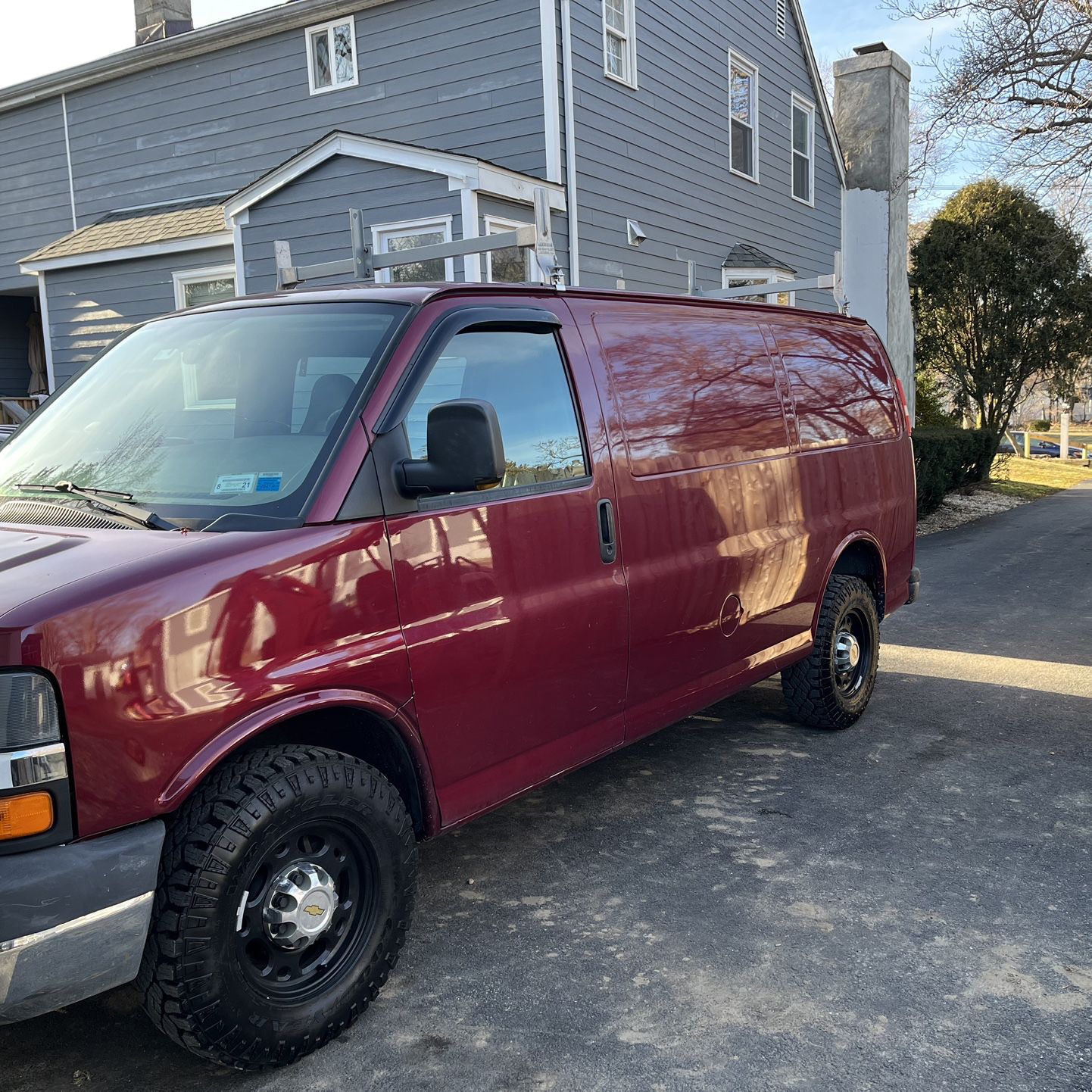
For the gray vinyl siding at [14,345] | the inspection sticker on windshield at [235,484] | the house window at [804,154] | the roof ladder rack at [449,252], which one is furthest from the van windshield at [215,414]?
the gray vinyl siding at [14,345]

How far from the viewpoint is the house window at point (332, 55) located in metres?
13.7

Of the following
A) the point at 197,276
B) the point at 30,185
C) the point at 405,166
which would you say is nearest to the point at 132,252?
the point at 197,276

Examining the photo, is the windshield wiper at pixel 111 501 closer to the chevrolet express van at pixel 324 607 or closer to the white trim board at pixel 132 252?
the chevrolet express van at pixel 324 607

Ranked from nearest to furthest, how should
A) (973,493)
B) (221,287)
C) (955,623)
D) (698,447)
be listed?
(698,447) < (955,623) < (221,287) < (973,493)

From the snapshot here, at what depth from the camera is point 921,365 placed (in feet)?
73.7

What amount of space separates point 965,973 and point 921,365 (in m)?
20.8

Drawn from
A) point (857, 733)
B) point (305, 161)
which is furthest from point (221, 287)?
point (857, 733)

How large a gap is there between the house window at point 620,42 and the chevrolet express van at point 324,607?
10010mm

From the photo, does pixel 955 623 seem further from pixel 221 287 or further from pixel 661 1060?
pixel 221 287

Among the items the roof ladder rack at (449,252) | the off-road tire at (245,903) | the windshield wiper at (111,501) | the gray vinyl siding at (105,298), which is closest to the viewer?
the off-road tire at (245,903)

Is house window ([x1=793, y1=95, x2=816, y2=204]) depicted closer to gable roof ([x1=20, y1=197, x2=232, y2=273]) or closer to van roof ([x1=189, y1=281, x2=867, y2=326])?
gable roof ([x1=20, y1=197, x2=232, y2=273])

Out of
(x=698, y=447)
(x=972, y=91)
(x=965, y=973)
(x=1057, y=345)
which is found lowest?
(x=965, y=973)

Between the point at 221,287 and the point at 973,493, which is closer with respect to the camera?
the point at 221,287

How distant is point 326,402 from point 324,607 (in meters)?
0.67
